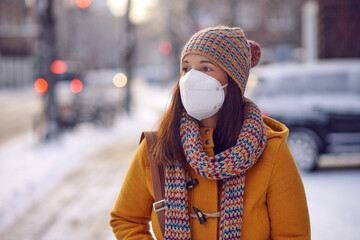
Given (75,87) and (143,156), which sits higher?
(143,156)

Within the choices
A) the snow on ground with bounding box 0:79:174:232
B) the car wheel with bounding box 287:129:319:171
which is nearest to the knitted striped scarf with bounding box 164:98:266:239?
the snow on ground with bounding box 0:79:174:232

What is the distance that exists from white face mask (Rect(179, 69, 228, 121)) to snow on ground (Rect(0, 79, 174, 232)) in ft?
8.69

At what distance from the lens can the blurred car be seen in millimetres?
7133

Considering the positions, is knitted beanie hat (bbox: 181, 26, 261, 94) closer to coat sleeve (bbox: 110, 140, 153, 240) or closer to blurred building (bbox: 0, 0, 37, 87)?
coat sleeve (bbox: 110, 140, 153, 240)

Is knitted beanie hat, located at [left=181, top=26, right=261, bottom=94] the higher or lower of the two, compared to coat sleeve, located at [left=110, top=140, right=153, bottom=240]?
higher

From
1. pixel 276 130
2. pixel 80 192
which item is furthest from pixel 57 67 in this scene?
pixel 276 130

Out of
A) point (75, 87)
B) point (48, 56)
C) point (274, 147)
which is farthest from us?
point (75, 87)

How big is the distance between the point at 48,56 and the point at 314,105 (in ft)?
22.8

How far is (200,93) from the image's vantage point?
1993 mm

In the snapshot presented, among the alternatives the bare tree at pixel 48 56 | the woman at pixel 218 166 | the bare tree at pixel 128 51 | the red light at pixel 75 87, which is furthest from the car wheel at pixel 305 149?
the bare tree at pixel 128 51

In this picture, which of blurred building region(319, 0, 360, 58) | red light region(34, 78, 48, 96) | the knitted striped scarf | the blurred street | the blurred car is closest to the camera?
the knitted striped scarf

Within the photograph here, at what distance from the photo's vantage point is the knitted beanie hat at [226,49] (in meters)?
1.90

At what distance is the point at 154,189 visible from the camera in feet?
6.34

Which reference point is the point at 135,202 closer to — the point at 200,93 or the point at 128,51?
the point at 200,93
